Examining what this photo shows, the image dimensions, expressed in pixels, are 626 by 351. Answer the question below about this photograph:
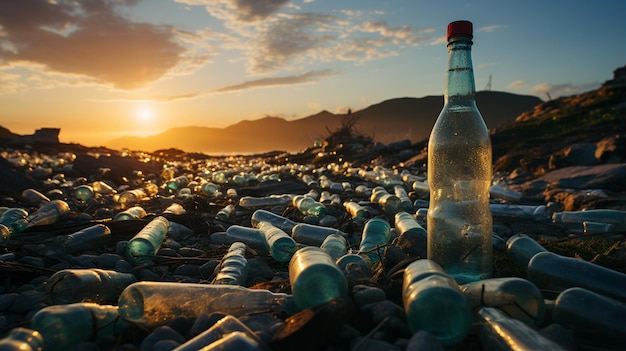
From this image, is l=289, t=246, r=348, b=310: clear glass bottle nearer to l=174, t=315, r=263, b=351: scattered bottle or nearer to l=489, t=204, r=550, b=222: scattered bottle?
l=174, t=315, r=263, b=351: scattered bottle

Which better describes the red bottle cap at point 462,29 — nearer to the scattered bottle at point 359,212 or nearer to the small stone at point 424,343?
the small stone at point 424,343

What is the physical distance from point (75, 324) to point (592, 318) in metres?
1.93

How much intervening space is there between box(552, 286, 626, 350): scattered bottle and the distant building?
60.5 ft

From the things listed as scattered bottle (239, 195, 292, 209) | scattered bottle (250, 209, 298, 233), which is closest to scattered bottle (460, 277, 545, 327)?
scattered bottle (250, 209, 298, 233)

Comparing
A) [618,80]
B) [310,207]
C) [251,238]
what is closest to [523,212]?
[310,207]

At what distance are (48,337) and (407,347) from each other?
1273 mm

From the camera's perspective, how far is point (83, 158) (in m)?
10.3

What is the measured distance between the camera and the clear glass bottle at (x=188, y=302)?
5.61 feet

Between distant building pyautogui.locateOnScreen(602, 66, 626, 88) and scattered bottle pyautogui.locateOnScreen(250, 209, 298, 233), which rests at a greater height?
distant building pyautogui.locateOnScreen(602, 66, 626, 88)

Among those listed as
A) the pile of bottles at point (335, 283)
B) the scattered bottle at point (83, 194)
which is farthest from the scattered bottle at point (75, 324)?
the scattered bottle at point (83, 194)

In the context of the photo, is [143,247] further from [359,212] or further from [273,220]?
[359,212]

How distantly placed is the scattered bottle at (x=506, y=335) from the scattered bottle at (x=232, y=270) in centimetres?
129

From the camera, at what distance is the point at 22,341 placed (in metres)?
1.37

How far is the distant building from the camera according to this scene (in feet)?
54.6
